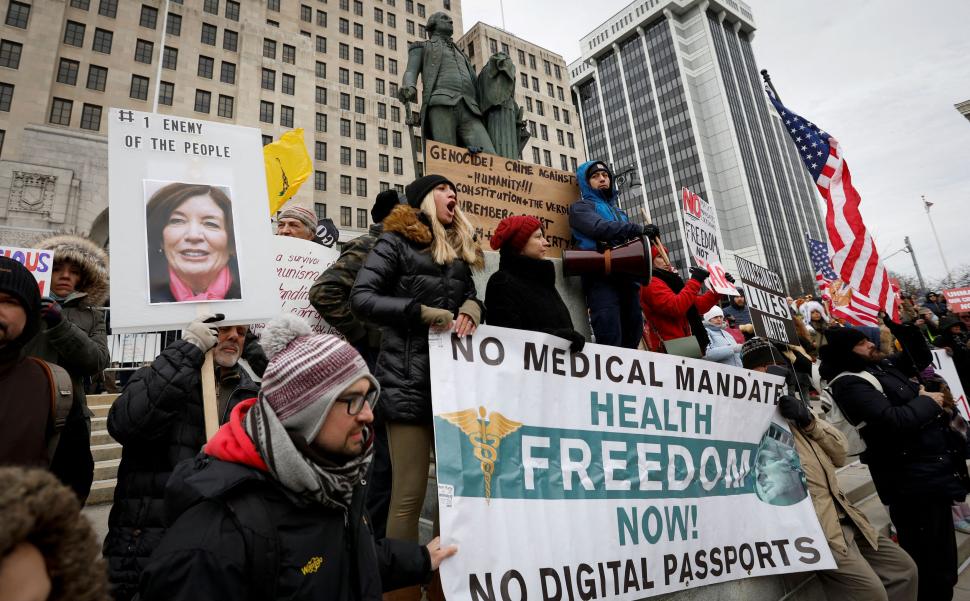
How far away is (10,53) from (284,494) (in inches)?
1563

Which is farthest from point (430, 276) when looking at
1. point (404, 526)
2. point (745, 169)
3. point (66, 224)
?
point (745, 169)

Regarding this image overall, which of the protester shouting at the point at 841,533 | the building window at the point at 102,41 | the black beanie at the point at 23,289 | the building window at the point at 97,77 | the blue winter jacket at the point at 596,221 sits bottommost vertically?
the protester shouting at the point at 841,533

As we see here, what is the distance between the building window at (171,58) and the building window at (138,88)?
73.6 inches

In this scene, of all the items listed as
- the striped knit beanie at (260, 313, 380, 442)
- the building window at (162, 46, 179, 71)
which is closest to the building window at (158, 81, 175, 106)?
the building window at (162, 46, 179, 71)

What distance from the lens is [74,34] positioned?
1193 inches

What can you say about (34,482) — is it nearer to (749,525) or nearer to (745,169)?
(749,525)

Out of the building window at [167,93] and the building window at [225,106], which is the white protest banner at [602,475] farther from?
the building window at [167,93]

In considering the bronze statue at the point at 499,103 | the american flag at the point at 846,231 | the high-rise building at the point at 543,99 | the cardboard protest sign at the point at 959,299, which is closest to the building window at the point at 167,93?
the high-rise building at the point at 543,99

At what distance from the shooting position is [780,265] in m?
91.0

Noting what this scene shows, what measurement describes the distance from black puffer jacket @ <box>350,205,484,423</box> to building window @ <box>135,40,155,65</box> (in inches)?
1580

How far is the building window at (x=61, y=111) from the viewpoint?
28469 millimetres

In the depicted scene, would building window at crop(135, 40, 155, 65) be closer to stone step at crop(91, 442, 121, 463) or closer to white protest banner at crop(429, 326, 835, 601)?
stone step at crop(91, 442, 121, 463)

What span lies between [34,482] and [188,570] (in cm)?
65

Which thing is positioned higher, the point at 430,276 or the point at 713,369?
the point at 430,276
